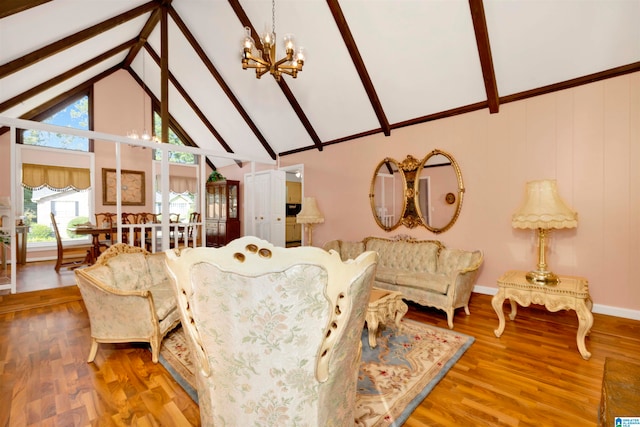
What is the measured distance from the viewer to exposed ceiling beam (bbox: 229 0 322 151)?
4.22 meters

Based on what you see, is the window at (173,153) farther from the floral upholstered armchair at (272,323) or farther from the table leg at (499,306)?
the table leg at (499,306)

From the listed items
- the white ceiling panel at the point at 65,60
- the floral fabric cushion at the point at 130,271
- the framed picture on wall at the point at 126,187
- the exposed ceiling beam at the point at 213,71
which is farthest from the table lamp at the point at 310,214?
the framed picture on wall at the point at 126,187

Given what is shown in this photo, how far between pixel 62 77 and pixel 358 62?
5.51m

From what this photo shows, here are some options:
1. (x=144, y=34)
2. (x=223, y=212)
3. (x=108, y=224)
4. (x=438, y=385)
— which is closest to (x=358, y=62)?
(x=438, y=385)

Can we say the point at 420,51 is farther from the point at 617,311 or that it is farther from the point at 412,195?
the point at 617,311

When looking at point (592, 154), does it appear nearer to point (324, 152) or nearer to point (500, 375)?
point (500, 375)

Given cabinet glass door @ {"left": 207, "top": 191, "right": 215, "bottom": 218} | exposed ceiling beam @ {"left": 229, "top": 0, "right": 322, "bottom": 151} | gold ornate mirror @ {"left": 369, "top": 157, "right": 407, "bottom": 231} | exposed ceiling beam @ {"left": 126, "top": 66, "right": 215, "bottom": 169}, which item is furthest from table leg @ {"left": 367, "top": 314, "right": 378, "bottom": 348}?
exposed ceiling beam @ {"left": 126, "top": 66, "right": 215, "bottom": 169}

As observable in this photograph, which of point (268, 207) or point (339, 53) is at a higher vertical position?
point (339, 53)

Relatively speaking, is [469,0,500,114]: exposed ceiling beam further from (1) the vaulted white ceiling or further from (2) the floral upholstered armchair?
(2) the floral upholstered armchair

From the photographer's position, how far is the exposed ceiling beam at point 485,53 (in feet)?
9.76

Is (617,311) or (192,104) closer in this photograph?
(617,311)

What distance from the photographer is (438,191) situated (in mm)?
4305

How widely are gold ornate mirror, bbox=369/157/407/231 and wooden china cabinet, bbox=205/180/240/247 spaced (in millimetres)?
Answer: 4251

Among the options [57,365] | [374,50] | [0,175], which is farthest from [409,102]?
[0,175]
